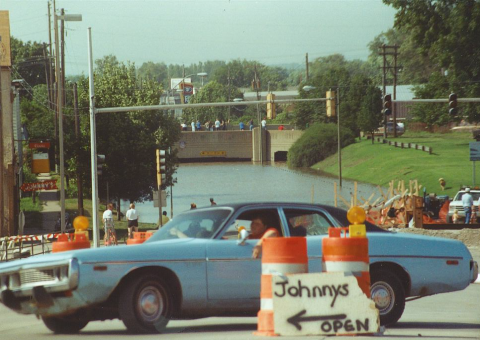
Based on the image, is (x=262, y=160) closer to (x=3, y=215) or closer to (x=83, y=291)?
(x=3, y=215)

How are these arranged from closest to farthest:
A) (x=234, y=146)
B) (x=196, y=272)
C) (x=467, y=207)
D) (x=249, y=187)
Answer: (x=196, y=272)
(x=467, y=207)
(x=249, y=187)
(x=234, y=146)

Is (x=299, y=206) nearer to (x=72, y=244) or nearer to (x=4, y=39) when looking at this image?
(x=72, y=244)

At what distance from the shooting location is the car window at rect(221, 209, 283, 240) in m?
9.89

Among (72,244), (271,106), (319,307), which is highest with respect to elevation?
(271,106)

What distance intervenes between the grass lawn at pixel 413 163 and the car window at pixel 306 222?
51.2 m

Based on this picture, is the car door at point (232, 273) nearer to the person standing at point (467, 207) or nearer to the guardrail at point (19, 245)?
the guardrail at point (19, 245)

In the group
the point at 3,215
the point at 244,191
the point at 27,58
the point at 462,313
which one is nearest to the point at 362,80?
the point at 244,191

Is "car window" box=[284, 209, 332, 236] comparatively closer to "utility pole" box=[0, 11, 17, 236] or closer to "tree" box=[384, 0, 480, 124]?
"utility pole" box=[0, 11, 17, 236]

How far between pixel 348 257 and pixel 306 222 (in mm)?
1748

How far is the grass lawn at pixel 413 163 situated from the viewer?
68.0 m

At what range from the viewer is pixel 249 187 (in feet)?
274

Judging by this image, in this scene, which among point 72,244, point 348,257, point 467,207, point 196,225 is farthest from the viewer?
point 467,207

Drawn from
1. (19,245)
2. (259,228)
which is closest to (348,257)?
(259,228)

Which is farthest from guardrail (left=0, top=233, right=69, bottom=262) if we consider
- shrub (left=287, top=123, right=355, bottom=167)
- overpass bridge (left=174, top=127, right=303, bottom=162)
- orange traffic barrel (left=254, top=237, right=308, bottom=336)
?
overpass bridge (left=174, top=127, right=303, bottom=162)
